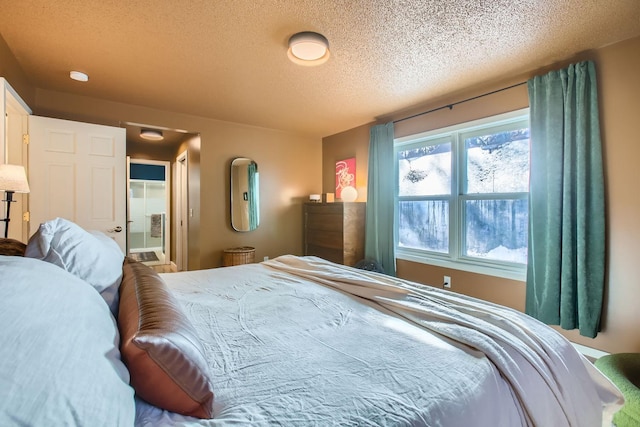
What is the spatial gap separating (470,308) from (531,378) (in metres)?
0.37

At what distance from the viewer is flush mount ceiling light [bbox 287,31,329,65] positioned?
202 centimetres

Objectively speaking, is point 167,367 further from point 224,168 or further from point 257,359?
point 224,168

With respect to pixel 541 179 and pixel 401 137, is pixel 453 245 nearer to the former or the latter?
pixel 541 179

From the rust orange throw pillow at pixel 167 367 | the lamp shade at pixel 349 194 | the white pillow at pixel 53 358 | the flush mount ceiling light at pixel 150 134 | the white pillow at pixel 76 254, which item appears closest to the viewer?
the white pillow at pixel 53 358

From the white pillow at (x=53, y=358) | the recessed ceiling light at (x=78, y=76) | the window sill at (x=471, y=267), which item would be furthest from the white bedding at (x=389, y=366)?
the recessed ceiling light at (x=78, y=76)

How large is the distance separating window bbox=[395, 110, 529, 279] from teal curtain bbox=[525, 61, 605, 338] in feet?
0.87

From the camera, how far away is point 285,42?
213 cm

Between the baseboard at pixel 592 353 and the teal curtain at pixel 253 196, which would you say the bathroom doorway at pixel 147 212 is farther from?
the baseboard at pixel 592 353

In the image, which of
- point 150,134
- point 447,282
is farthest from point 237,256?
point 447,282

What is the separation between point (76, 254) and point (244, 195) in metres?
3.25

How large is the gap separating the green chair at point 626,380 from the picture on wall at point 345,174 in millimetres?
3139

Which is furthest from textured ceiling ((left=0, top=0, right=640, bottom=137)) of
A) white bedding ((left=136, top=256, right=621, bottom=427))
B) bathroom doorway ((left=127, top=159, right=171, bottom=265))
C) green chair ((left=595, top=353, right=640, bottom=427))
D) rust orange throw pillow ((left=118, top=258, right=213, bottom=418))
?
bathroom doorway ((left=127, top=159, right=171, bottom=265))

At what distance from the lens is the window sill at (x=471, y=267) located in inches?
107

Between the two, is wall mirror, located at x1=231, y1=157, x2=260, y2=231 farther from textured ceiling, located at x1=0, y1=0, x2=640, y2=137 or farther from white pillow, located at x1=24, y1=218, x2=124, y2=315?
white pillow, located at x1=24, y1=218, x2=124, y2=315
